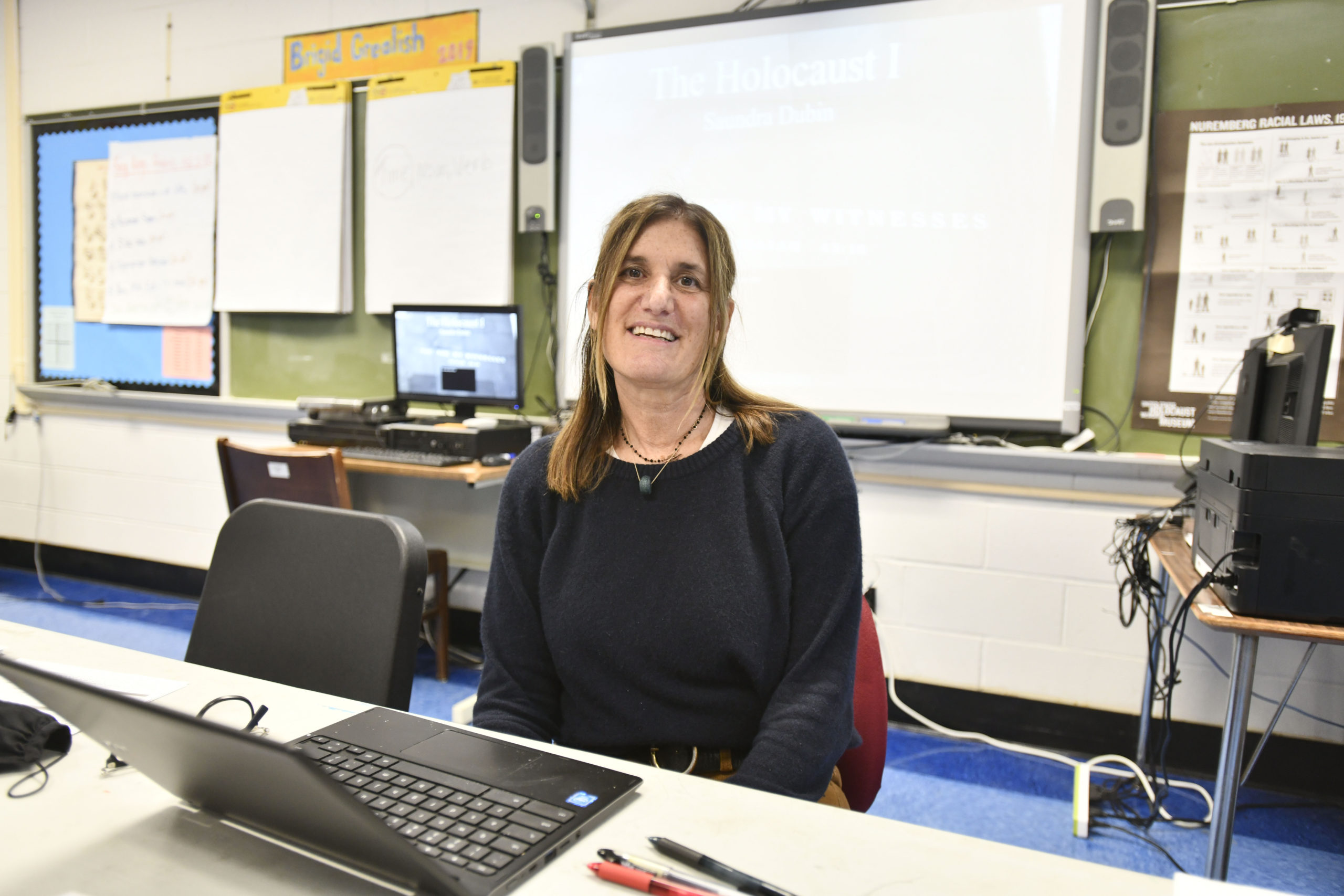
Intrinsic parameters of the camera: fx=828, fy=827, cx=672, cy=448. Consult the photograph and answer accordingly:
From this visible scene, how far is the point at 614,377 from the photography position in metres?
1.23

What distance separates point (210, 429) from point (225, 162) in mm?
1114

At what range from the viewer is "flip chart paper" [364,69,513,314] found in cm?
294

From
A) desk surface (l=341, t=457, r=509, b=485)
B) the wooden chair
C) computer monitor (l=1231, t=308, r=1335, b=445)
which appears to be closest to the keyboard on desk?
desk surface (l=341, t=457, r=509, b=485)

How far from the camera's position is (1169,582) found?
2234 mm

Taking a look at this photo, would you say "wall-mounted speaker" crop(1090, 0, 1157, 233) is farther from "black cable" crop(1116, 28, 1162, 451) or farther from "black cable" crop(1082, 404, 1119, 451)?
"black cable" crop(1082, 404, 1119, 451)

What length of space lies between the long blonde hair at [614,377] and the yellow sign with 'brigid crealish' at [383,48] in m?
2.25

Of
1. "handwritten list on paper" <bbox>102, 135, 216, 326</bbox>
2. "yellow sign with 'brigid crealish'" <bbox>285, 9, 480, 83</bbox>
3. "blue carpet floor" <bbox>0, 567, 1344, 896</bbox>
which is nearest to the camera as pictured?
"blue carpet floor" <bbox>0, 567, 1344, 896</bbox>

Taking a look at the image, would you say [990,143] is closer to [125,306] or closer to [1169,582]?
[1169,582]

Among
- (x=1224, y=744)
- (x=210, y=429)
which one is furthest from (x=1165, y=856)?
(x=210, y=429)

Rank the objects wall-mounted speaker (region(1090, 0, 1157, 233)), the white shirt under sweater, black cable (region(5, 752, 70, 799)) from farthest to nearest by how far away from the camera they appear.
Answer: wall-mounted speaker (region(1090, 0, 1157, 233)), the white shirt under sweater, black cable (region(5, 752, 70, 799))

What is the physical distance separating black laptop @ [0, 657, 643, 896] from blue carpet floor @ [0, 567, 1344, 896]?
1188 millimetres

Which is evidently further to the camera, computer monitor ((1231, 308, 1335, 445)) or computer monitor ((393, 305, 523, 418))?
computer monitor ((393, 305, 523, 418))

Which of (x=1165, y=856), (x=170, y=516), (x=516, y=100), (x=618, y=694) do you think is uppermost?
(x=516, y=100)

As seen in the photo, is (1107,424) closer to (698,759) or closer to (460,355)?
(698,759)
